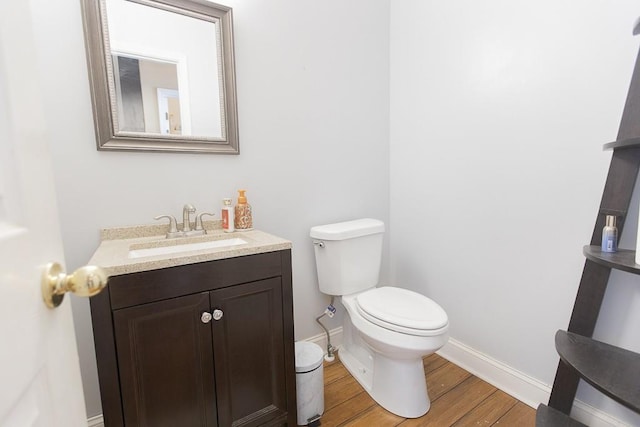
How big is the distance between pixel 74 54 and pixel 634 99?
6.43ft

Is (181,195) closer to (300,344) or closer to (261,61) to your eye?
(261,61)

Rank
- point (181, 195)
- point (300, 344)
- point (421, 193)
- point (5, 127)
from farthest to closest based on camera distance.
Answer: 1. point (421, 193)
2. point (300, 344)
3. point (181, 195)
4. point (5, 127)

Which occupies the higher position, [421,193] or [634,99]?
[634,99]

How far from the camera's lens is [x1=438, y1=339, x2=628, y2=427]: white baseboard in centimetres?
123

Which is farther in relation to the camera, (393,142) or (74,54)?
(393,142)

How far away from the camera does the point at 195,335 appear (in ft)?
3.30

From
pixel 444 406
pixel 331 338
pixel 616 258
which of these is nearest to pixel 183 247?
pixel 331 338

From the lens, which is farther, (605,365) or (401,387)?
(401,387)

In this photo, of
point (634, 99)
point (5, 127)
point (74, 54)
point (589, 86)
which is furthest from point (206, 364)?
point (589, 86)

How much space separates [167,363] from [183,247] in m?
0.47

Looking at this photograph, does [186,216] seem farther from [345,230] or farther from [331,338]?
[331,338]

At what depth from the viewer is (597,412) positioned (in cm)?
122

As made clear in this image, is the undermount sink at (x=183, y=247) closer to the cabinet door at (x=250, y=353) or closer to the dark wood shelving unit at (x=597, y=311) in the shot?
the cabinet door at (x=250, y=353)

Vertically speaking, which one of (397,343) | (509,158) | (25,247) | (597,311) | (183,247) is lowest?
(397,343)
